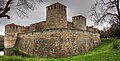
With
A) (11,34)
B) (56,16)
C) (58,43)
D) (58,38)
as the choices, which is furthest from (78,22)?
(11,34)

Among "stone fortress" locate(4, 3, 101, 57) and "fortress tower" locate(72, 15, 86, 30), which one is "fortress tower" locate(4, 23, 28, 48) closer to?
"stone fortress" locate(4, 3, 101, 57)

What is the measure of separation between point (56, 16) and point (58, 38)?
145 inches

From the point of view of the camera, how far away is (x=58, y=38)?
65.8 feet

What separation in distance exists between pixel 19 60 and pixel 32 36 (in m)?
14.2

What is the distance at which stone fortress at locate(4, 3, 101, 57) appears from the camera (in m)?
20.0

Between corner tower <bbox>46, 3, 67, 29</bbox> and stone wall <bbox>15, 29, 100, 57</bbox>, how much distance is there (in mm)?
2150

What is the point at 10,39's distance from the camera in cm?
3200

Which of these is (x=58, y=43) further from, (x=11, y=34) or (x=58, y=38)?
(x=11, y=34)

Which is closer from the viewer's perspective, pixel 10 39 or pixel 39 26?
pixel 39 26

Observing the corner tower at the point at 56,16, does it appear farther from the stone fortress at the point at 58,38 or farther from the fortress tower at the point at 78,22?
the fortress tower at the point at 78,22

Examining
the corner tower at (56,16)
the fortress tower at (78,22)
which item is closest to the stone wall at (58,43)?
the corner tower at (56,16)

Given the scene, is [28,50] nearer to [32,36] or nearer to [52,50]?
[32,36]

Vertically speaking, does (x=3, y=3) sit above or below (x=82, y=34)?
above

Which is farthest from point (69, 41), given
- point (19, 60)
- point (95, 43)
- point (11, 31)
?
point (11, 31)
